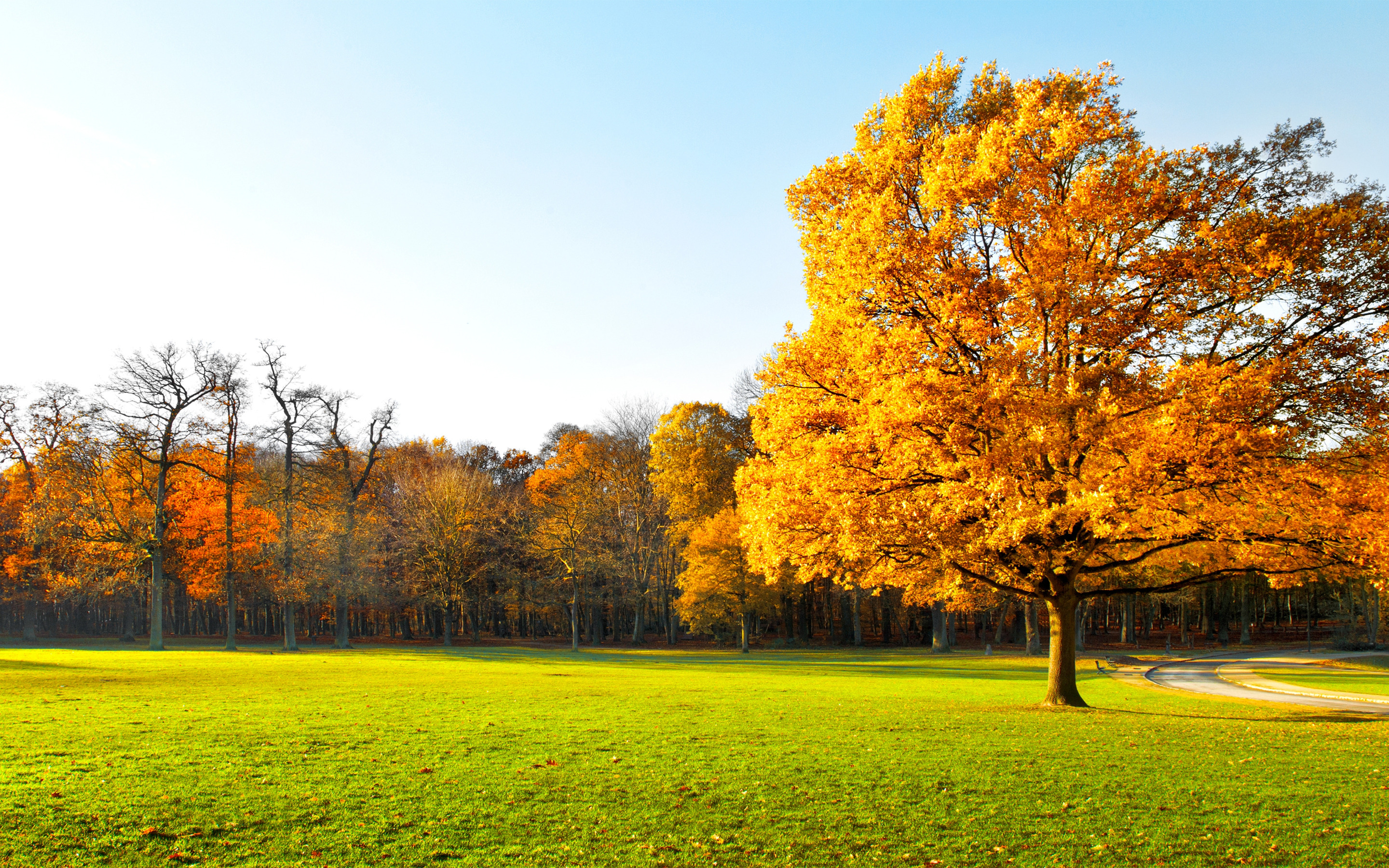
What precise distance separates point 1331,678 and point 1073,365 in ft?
93.2

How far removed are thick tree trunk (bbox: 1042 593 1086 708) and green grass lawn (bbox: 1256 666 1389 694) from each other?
16649 mm

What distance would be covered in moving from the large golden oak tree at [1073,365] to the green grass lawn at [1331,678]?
18858 mm

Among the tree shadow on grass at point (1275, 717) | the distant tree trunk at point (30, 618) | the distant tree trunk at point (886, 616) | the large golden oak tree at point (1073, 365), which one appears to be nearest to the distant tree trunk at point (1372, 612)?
the distant tree trunk at point (886, 616)

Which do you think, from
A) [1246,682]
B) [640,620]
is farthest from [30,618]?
[1246,682]

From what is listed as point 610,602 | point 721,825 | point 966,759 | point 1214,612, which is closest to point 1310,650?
point 1214,612

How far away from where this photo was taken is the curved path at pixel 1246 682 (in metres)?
23.3

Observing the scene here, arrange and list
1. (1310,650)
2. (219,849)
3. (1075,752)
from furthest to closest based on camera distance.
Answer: (1310,650), (1075,752), (219,849)

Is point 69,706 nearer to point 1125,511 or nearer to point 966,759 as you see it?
point 966,759

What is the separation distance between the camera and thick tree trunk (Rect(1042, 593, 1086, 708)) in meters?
17.8

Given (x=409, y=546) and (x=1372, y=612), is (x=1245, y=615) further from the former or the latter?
(x=409, y=546)

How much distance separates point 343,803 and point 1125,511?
494 inches

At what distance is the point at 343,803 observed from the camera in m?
7.80

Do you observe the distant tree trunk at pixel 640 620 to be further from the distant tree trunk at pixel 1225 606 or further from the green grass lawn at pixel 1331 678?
the distant tree trunk at pixel 1225 606

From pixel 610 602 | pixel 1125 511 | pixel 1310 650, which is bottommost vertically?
pixel 1310 650
